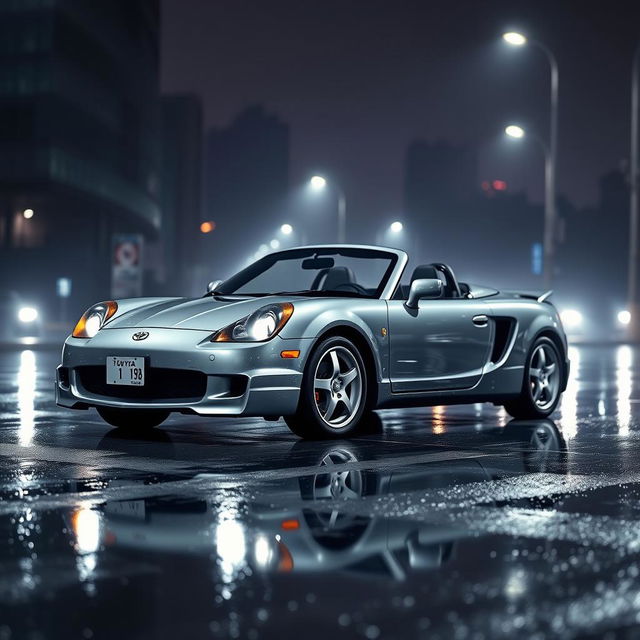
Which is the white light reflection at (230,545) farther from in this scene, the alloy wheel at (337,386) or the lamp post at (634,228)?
the lamp post at (634,228)

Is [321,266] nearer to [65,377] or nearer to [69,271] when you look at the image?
[65,377]

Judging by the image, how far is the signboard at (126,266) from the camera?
32166 millimetres

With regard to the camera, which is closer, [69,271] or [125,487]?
[125,487]

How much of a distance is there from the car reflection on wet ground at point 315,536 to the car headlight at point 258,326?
746 mm

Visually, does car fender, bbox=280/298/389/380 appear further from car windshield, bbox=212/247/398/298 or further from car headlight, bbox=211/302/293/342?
car windshield, bbox=212/247/398/298

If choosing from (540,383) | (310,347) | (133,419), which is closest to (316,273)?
(310,347)

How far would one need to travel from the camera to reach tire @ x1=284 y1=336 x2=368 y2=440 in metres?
9.43

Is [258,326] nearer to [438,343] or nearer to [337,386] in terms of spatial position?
[337,386]

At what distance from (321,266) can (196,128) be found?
17761cm

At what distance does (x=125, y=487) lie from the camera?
23.1 feet

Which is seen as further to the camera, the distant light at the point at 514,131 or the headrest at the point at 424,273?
the distant light at the point at 514,131

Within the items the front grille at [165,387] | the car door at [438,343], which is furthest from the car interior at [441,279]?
the front grille at [165,387]

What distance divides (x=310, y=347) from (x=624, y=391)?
318 inches

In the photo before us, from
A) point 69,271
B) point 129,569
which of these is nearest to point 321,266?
point 129,569
